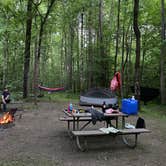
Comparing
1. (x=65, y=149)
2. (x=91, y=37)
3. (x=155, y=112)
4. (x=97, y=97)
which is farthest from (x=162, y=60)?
(x=65, y=149)

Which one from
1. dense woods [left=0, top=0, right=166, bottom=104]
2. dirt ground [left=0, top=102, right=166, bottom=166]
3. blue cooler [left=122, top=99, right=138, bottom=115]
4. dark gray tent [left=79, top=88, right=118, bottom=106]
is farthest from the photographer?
dense woods [left=0, top=0, right=166, bottom=104]

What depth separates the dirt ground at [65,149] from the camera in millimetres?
4039

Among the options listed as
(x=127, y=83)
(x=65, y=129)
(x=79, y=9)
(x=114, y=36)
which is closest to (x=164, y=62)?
(x=127, y=83)

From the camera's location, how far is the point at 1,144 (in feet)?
16.3

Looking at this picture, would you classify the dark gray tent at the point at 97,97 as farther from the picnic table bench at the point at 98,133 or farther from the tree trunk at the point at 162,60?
the picnic table bench at the point at 98,133

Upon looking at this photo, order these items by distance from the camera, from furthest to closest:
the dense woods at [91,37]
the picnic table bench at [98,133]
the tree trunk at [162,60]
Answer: the dense woods at [91,37]
the tree trunk at [162,60]
the picnic table bench at [98,133]

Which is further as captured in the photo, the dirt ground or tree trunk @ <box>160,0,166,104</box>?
tree trunk @ <box>160,0,166,104</box>

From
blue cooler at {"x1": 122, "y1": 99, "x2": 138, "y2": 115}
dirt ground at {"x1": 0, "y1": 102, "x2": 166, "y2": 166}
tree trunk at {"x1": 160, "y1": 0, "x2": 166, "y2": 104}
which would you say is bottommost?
dirt ground at {"x1": 0, "y1": 102, "x2": 166, "y2": 166}

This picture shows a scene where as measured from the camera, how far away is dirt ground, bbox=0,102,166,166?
404cm

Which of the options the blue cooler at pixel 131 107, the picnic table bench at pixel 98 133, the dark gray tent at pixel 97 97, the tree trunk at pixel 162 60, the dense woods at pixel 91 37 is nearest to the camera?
Result: the picnic table bench at pixel 98 133

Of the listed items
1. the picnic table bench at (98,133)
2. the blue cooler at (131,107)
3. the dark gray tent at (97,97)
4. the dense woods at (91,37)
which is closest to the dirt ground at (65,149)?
the picnic table bench at (98,133)

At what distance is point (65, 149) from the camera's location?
472 cm

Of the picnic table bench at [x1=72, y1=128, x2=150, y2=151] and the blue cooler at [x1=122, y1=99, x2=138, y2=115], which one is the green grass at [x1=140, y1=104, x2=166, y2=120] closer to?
the blue cooler at [x1=122, y1=99, x2=138, y2=115]

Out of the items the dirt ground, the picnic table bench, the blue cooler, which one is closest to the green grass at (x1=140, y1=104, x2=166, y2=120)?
the blue cooler
